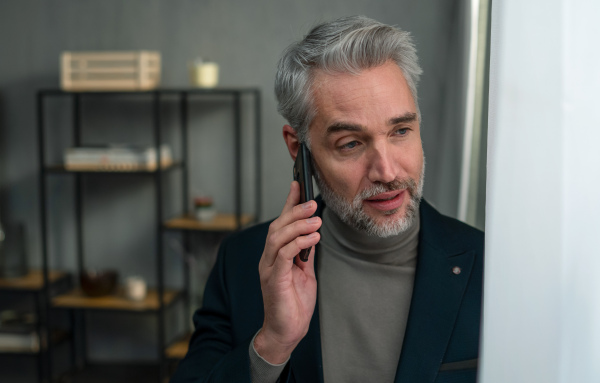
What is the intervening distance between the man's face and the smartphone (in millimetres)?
69

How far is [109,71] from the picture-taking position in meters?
2.77

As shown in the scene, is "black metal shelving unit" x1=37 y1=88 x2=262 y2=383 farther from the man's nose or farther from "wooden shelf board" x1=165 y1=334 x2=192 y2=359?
the man's nose

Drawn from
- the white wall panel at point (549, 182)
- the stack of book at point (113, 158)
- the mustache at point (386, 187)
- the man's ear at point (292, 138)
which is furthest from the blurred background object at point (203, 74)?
the white wall panel at point (549, 182)

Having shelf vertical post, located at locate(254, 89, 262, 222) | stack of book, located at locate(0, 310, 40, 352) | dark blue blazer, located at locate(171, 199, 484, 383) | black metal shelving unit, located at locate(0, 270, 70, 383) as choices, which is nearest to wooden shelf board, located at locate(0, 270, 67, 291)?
black metal shelving unit, located at locate(0, 270, 70, 383)

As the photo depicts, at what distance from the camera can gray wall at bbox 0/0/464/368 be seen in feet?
9.07

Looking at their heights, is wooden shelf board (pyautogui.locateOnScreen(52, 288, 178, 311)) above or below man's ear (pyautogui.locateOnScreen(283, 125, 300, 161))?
below

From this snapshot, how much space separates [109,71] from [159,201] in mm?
693

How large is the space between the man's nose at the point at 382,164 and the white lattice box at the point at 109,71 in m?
2.04

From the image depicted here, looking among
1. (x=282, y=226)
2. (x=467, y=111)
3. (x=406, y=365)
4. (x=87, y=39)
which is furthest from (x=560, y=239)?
(x=87, y=39)

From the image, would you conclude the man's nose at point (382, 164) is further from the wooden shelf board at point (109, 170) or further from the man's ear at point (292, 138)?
the wooden shelf board at point (109, 170)

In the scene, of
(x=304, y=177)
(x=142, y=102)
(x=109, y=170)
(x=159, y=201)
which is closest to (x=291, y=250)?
(x=304, y=177)

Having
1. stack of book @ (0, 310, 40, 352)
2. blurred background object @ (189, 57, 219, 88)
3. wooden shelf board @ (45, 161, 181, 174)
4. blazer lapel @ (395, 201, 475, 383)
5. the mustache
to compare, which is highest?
blurred background object @ (189, 57, 219, 88)

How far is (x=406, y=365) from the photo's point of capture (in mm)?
947

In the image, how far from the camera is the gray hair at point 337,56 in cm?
98
